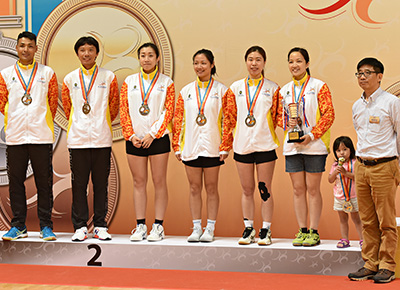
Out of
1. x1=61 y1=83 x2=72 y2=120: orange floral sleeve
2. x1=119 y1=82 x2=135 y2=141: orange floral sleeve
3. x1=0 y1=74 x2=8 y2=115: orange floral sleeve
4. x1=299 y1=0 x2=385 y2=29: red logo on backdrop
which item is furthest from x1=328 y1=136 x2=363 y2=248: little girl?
x1=0 y1=74 x2=8 y2=115: orange floral sleeve

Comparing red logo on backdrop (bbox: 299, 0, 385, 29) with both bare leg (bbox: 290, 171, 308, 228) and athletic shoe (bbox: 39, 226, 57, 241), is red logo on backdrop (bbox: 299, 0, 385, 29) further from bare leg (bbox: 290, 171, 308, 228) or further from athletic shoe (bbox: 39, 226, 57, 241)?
athletic shoe (bbox: 39, 226, 57, 241)

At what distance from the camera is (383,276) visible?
3328mm

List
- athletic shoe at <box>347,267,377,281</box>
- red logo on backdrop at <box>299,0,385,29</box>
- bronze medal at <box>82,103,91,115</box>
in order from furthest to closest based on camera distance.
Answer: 1. red logo on backdrop at <box>299,0,385,29</box>
2. bronze medal at <box>82,103,91,115</box>
3. athletic shoe at <box>347,267,377,281</box>

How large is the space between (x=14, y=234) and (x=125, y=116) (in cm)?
134

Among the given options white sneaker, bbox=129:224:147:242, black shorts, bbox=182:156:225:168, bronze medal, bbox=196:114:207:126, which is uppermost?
bronze medal, bbox=196:114:207:126

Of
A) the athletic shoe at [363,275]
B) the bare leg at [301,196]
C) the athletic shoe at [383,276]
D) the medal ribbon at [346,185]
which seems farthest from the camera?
the medal ribbon at [346,185]

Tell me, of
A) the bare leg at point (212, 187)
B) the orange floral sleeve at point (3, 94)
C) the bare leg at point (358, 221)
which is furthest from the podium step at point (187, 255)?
the orange floral sleeve at point (3, 94)

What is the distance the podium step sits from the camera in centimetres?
372

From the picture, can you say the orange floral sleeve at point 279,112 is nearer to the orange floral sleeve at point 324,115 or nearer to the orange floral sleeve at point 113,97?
the orange floral sleeve at point 324,115

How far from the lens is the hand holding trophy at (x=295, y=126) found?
3.81m

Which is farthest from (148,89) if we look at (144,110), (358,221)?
(358,221)

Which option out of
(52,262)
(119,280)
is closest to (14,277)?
(52,262)

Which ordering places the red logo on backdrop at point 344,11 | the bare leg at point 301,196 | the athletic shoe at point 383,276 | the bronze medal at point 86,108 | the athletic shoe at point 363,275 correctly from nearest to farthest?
the athletic shoe at point 383,276 < the athletic shoe at point 363,275 < the bare leg at point 301,196 < the bronze medal at point 86,108 < the red logo on backdrop at point 344,11

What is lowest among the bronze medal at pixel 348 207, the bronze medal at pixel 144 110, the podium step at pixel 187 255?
the podium step at pixel 187 255
